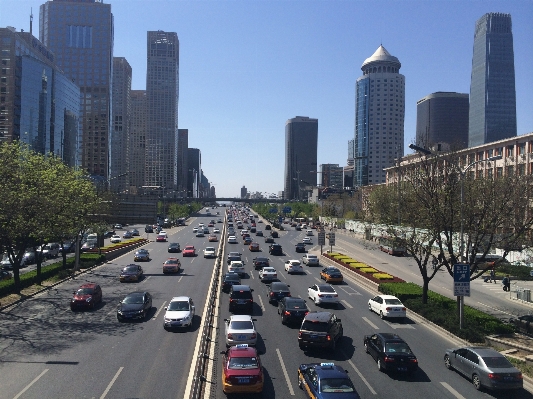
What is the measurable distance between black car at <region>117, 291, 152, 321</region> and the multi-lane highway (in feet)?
1.51

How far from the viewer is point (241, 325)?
2184 centimetres

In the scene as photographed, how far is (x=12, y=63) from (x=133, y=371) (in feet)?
419

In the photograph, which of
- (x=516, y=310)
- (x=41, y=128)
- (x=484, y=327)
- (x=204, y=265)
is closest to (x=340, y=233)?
(x=204, y=265)

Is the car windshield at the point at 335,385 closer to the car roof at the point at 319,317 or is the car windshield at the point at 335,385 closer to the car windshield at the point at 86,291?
the car roof at the point at 319,317

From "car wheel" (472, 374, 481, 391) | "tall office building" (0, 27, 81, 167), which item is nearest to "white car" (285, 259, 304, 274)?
"car wheel" (472, 374, 481, 391)

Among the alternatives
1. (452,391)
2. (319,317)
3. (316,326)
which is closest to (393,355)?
(452,391)

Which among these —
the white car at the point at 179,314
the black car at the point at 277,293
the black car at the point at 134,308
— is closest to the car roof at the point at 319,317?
the white car at the point at 179,314

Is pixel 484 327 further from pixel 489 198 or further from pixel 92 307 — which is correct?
pixel 92 307

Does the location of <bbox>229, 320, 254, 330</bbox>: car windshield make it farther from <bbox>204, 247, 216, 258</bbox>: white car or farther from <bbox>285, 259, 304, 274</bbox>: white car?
<bbox>204, 247, 216, 258</bbox>: white car

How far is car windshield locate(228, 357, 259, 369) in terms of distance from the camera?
16359 mm

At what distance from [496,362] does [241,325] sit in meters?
10.4

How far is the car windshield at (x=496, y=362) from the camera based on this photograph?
56.9ft

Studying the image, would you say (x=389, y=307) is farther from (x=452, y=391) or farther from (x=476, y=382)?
(x=452, y=391)

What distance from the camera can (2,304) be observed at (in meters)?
30.2
